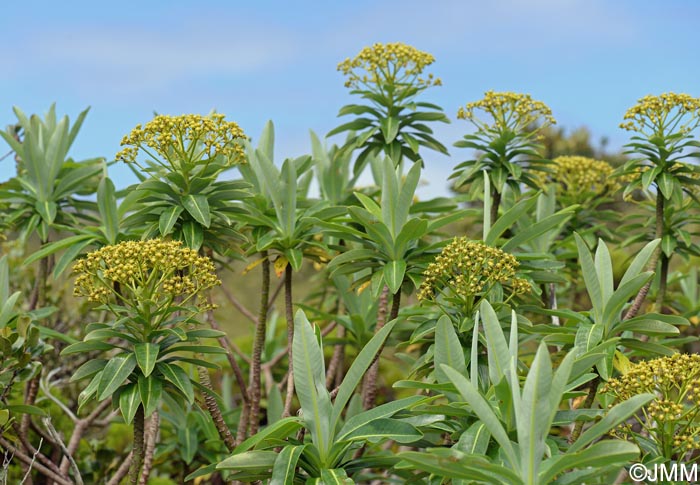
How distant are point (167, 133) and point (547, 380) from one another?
8.44 feet

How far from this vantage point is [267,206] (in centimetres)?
553

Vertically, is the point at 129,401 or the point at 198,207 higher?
the point at 198,207

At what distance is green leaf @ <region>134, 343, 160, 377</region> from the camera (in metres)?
4.02

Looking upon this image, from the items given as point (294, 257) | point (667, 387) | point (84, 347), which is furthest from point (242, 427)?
point (667, 387)

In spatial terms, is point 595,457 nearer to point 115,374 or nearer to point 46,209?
point 115,374

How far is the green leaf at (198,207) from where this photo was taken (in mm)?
4648

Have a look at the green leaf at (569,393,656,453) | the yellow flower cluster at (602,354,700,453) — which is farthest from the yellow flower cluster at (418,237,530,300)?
the green leaf at (569,393,656,453)

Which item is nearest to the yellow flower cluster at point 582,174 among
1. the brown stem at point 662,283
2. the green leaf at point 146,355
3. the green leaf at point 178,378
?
Result: the brown stem at point 662,283

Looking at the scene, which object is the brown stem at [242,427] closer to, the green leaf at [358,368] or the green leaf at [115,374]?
the green leaf at [115,374]

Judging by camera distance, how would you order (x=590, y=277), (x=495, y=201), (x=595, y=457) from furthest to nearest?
(x=495, y=201) < (x=590, y=277) < (x=595, y=457)

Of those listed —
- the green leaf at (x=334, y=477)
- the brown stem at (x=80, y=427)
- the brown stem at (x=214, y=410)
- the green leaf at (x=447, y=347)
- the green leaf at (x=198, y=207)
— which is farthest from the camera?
the brown stem at (x=80, y=427)

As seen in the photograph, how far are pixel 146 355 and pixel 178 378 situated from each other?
0.73ft

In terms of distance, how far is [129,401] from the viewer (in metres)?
4.13

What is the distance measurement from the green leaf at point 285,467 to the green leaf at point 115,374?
38.1 inches
